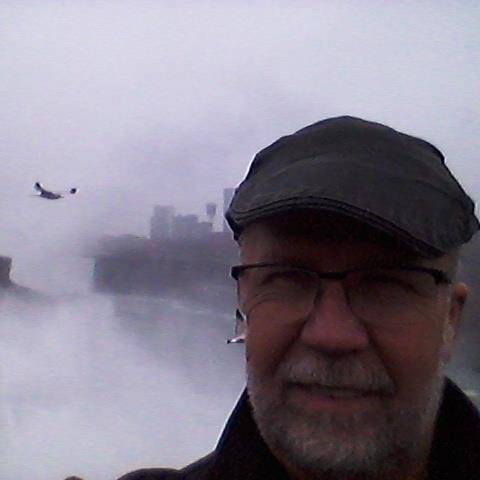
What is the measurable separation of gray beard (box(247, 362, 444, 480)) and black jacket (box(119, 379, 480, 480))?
101mm

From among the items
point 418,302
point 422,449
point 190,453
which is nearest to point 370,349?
point 418,302

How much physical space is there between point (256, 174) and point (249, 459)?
0.38 metres

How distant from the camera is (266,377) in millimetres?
786

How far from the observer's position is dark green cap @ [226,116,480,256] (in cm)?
73

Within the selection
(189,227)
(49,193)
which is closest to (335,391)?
(189,227)

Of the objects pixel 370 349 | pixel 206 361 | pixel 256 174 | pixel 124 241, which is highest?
pixel 124 241

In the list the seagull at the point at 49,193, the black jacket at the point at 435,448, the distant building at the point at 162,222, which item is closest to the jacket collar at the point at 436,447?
the black jacket at the point at 435,448

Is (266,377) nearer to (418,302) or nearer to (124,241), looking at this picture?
(418,302)

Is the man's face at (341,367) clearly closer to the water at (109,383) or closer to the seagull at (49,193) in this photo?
the water at (109,383)

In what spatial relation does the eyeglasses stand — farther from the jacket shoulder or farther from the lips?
the jacket shoulder

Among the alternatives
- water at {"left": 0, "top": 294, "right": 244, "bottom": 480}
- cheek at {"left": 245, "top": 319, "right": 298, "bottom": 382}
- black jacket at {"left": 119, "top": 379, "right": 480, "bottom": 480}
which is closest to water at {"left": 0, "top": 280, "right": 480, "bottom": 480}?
water at {"left": 0, "top": 294, "right": 244, "bottom": 480}

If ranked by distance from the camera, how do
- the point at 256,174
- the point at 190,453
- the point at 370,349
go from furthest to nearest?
1. the point at 190,453
2. the point at 256,174
3. the point at 370,349

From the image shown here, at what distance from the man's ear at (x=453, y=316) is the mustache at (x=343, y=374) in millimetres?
109

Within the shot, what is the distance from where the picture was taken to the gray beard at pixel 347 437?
0.75 metres
